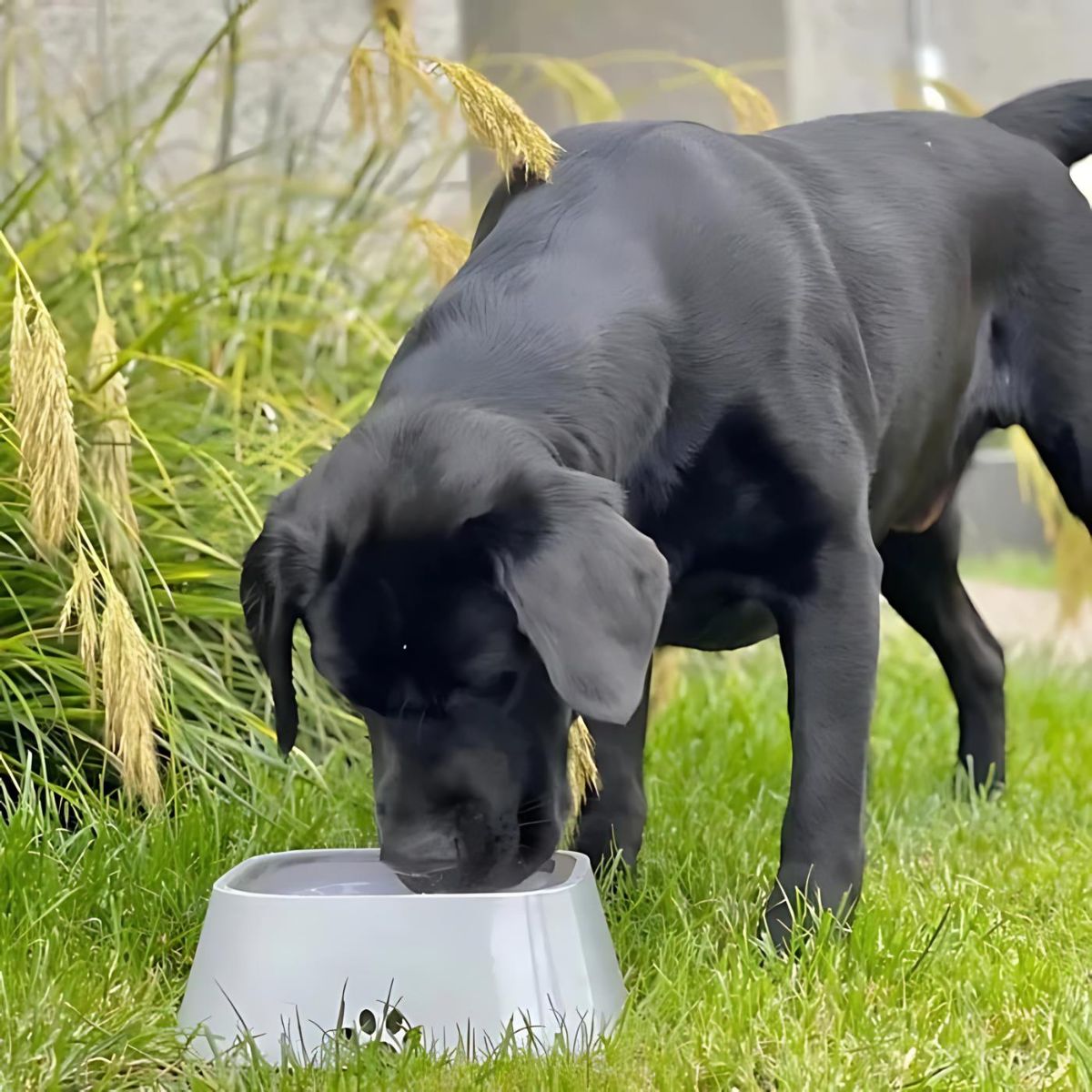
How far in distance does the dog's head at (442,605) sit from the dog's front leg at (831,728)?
13.2 inches

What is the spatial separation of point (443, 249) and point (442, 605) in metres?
1.05

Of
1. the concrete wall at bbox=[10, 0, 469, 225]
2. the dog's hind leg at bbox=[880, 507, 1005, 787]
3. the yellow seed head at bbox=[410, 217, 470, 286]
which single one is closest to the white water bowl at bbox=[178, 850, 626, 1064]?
the yellow seed head at bbox=[410, 217, 470, 286]

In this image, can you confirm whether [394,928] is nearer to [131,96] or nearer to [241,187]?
[241,187]

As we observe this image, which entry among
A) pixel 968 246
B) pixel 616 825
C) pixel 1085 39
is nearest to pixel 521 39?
pixel 1085 39

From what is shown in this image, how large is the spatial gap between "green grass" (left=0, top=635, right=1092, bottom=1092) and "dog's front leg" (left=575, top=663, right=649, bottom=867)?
49 millimetres

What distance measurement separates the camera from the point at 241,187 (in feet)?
11.1

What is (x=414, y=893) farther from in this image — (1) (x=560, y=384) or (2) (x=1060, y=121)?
(2) (x=1060, y=121)

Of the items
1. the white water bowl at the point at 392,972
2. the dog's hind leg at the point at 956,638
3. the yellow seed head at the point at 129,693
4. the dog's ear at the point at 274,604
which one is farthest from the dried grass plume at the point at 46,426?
the dog's hind leg at the point at 956,638

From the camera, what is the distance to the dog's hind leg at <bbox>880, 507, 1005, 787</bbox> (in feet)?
9.15

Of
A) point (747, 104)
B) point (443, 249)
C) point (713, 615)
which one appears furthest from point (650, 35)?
point (713, 615)

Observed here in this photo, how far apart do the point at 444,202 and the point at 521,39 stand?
1.25 m

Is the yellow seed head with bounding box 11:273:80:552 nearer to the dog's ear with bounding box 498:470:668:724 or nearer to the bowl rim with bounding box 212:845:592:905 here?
the bowl rim with bounding box 212:845:592:905

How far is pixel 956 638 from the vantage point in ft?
9.21

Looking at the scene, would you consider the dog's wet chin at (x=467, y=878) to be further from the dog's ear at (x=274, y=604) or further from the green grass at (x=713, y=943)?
the dog's ear at (x=274, y=604)
